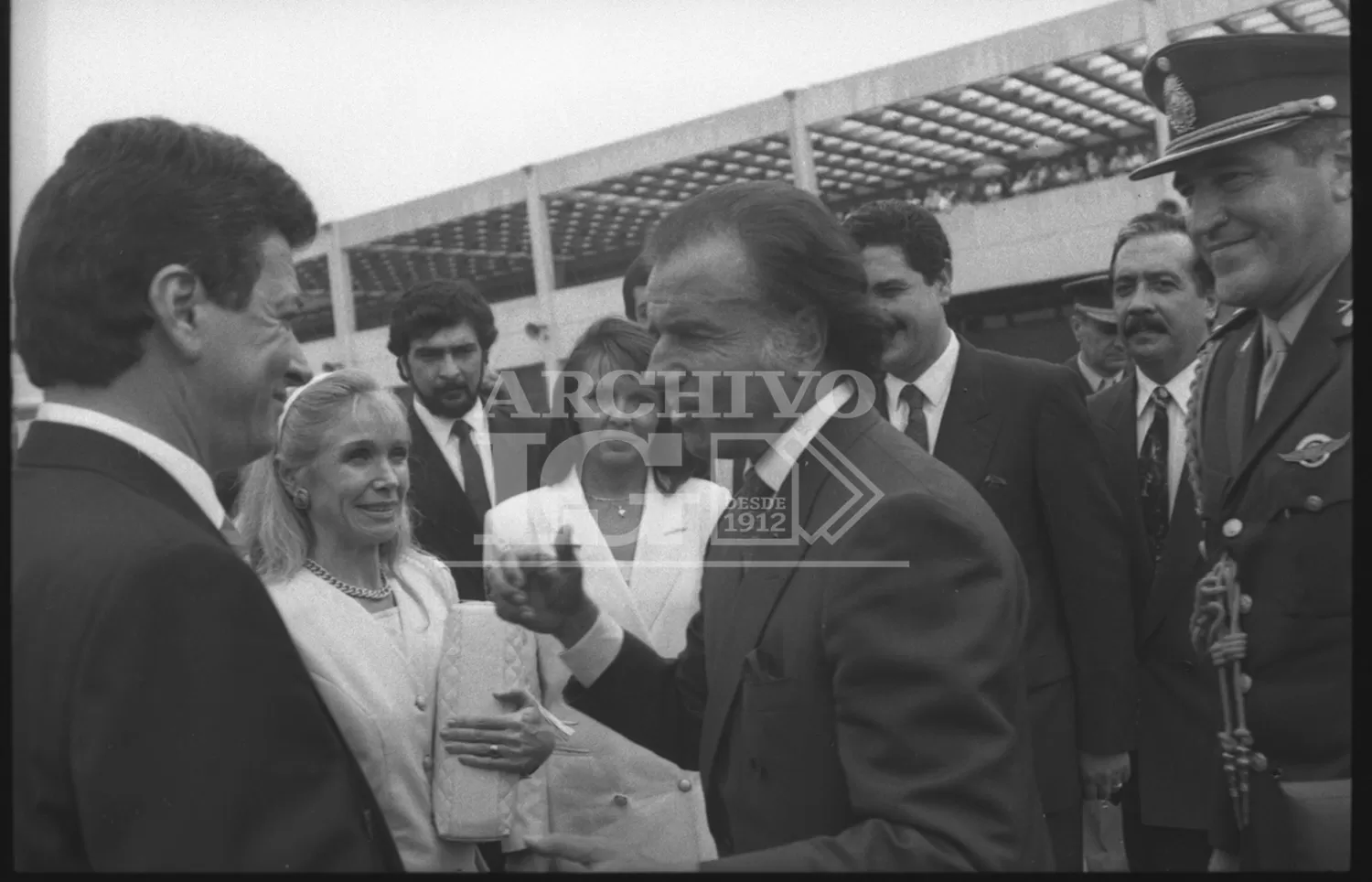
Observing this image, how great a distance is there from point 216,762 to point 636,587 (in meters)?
1.19

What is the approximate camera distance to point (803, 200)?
1999 millimetres

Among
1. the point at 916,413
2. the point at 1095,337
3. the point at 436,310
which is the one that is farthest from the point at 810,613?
the point at 1095,337

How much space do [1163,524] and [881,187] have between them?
94 centimetres

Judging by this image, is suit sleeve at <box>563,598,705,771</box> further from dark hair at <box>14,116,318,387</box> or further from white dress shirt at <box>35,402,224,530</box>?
dark hair at <box>14,116,318,387</box>

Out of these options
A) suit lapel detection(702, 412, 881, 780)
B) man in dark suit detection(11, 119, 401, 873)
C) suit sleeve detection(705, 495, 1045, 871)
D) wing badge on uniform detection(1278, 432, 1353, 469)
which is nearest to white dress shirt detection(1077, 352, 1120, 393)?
wing badge on uniform detection(1278, 432, 1353, 469)

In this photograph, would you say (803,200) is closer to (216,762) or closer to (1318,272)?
(1318,272)

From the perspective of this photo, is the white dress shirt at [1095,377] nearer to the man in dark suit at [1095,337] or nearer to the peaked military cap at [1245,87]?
the man in dark suit at [1095,337]

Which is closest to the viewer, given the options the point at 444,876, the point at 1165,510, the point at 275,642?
the point at 275,642

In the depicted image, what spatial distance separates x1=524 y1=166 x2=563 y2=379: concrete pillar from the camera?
2455mm

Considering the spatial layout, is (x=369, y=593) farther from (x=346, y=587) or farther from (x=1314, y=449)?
(x=1314, y=449)

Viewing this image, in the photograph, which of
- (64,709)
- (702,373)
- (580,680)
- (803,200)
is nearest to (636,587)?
(580,680)

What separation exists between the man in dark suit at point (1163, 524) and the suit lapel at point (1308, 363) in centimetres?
34

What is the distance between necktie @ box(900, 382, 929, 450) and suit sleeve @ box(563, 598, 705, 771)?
23.8 inches

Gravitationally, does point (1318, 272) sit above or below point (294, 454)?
above
